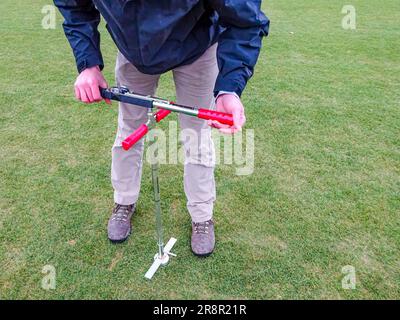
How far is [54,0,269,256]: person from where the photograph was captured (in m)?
1.38

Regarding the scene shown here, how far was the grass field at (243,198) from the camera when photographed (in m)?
1.94

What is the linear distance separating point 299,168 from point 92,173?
53.5 inches

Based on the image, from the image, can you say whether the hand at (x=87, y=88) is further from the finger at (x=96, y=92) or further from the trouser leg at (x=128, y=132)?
the trouser leg at (x=128, y=132)

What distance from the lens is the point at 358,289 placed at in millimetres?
1896

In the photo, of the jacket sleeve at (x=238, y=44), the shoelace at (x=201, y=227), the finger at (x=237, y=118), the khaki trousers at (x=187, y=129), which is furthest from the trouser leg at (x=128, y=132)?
the finger at (x=237, y=118)

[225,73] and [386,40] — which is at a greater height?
[225,73]

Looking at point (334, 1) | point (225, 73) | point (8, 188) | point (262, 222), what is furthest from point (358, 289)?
point (334, 1)

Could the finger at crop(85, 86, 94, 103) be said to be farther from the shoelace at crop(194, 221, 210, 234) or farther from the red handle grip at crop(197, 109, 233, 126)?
the shoelace at crop(194, 221, 210, 234)

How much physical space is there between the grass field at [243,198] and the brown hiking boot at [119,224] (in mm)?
53

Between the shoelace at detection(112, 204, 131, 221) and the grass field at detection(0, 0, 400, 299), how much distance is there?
103 millimetres

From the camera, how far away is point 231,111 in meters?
1.40

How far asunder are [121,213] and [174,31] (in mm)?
1085

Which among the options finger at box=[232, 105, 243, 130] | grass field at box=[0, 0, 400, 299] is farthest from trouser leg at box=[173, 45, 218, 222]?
finger at box=[232, 105, 243, 130]

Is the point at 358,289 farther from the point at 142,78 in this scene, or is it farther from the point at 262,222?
the point at 142,78
